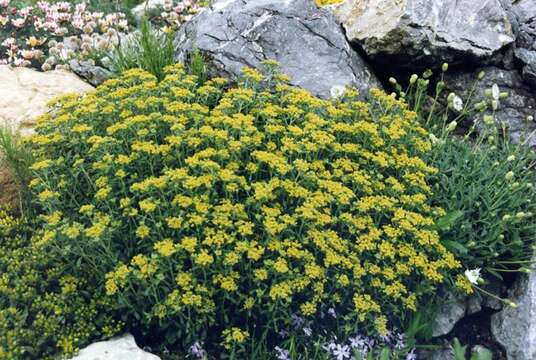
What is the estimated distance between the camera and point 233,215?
11.3 feet

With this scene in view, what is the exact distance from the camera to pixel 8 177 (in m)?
4.45

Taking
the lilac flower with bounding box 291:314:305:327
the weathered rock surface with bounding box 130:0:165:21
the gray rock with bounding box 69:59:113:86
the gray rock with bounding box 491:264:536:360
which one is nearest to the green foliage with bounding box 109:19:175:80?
the gray rock with bounding box 69:59:113:86

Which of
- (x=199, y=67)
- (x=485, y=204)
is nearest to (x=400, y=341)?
(x=485, y=204)

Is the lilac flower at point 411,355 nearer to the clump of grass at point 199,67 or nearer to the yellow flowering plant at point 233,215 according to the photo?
the yellow flowering plant at point 233,215

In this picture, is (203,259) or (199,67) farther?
(199,67)

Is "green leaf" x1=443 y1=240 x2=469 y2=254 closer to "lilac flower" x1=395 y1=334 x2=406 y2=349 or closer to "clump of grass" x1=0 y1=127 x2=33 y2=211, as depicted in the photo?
"lilac flower" x1=395 y1=334 x2=406 y2=349

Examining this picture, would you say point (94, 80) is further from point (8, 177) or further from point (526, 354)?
point (526, 354)

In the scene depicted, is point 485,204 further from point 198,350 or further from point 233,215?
point 198,350

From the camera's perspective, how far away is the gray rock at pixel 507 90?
5.41 m

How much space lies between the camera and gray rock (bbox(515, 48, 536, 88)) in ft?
17.6

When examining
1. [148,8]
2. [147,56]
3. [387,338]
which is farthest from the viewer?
[148,8]

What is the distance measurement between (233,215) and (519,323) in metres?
2.18

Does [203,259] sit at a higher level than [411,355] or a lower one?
higher

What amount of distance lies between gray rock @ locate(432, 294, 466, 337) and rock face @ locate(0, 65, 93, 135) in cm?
344
